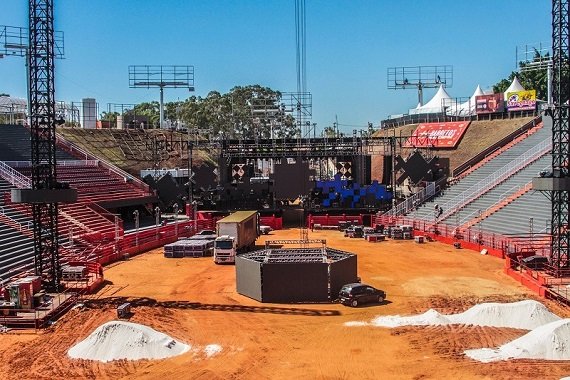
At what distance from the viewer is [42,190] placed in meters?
31.4

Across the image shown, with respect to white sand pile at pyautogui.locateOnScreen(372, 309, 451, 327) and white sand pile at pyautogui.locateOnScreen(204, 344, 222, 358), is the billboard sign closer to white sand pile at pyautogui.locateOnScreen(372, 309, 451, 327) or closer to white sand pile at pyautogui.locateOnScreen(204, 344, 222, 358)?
white sand pile at pyautogui.locateOnScreen(372, 309, 451, 327)

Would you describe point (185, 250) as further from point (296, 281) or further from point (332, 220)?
point (332, 220)

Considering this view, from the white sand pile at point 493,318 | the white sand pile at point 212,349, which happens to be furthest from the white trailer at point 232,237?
the white sand pile at point 212,349

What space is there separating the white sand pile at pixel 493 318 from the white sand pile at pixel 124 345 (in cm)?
784

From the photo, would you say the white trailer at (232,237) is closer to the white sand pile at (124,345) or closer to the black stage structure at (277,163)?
the black stage structure at (277,163)

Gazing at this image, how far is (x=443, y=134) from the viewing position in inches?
3110

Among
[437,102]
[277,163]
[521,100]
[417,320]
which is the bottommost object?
[417,320]

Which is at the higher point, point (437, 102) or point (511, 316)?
point (437, 102)

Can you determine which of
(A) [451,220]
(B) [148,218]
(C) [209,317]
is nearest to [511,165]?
(A) [451,220]

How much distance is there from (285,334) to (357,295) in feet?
18.2

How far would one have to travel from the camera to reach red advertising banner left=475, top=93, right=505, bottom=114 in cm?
7669

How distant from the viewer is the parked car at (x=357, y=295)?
92.4 feet

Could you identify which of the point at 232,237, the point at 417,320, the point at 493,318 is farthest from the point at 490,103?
the point at 417,320

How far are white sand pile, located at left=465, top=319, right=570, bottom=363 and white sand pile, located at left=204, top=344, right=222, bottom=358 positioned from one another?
29.3 feet
